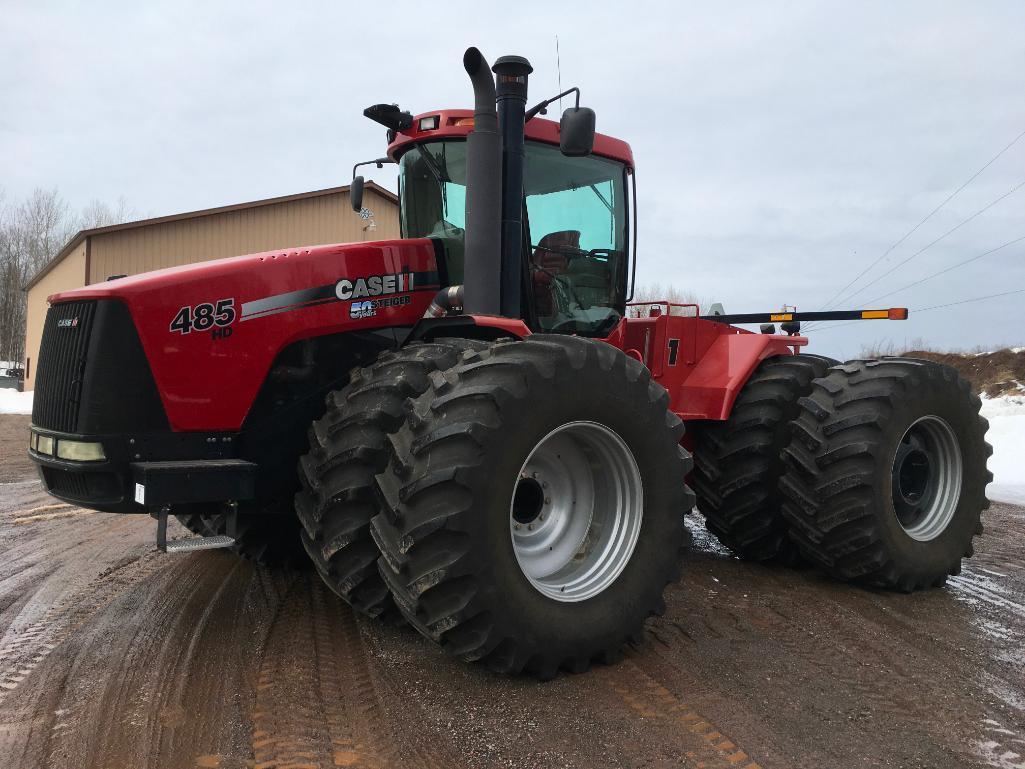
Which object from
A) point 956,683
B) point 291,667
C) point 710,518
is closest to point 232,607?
point 291,667

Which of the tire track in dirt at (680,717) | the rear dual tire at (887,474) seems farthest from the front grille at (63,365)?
the rear dual tire at (887,474)

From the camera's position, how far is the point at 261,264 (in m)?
3.93

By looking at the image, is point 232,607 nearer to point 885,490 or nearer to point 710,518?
point 710,518

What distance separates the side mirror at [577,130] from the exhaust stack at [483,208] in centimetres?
37

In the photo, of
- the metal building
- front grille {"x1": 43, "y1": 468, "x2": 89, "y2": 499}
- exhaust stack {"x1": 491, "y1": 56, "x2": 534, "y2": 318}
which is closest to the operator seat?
exhaust stack {"x1": 491, "y1": 56, "x2": 534, "y2": 318}

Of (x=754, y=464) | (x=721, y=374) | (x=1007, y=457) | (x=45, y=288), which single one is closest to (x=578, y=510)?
(x=754, y=464)

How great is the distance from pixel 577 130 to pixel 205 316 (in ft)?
6.79

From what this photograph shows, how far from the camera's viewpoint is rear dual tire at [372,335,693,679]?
318 centimetres

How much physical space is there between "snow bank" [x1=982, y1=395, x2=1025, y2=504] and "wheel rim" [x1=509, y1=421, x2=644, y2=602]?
6676 millimetres

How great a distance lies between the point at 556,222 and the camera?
16.4 ft

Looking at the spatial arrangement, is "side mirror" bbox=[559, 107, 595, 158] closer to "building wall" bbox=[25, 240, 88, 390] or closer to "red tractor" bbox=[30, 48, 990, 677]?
"red tractor" bbox=[30, 48, 990, 677]

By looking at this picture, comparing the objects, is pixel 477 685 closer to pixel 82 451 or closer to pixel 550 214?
pixel 82 451

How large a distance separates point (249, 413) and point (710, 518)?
3261 mm

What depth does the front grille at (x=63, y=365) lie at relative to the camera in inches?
144
